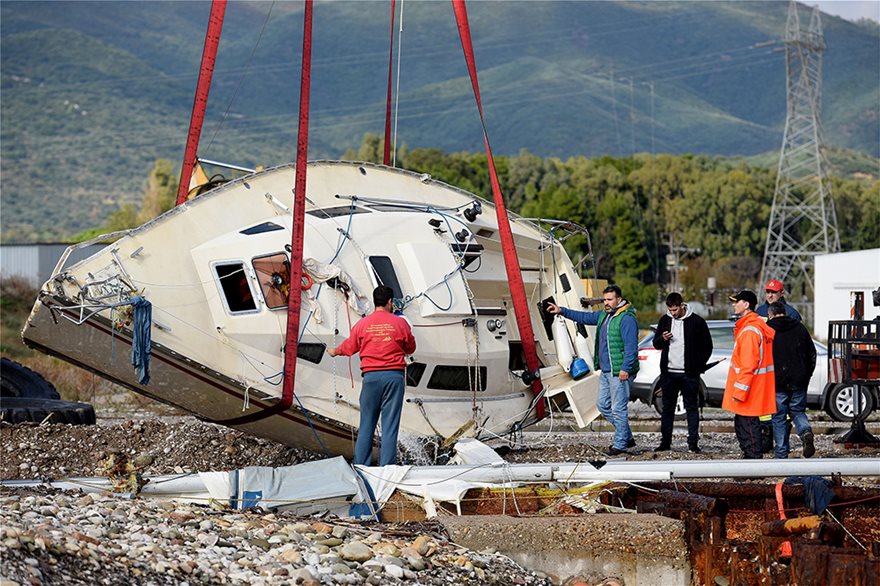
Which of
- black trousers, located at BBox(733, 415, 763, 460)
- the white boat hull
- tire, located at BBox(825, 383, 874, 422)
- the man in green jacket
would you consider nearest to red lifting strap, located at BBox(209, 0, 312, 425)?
the white boat hull

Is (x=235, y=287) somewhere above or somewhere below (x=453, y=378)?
above

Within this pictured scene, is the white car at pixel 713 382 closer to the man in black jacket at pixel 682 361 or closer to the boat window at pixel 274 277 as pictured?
the man in black jacket at pixel 682 361

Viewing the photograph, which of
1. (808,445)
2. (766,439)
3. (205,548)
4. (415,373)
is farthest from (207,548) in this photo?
(766,439)

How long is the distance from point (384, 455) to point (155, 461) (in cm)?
384

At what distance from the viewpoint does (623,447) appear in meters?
15.8

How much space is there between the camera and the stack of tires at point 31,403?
16.8 m

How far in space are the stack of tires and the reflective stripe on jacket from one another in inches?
333

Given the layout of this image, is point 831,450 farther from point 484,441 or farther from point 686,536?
point 686,536

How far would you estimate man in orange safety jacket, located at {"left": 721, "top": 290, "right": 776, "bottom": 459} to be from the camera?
14.4m

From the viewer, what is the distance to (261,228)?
14664 mm

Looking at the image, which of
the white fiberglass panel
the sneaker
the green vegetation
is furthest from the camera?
the green vegetation

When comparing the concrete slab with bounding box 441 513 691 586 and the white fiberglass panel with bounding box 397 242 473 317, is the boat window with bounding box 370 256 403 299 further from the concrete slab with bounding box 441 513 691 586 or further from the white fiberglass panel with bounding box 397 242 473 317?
the concrete slab with bounding box 441 513 691 586

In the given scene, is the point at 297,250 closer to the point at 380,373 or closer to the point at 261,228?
the point at 261,228

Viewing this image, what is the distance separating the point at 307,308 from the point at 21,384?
682cm
